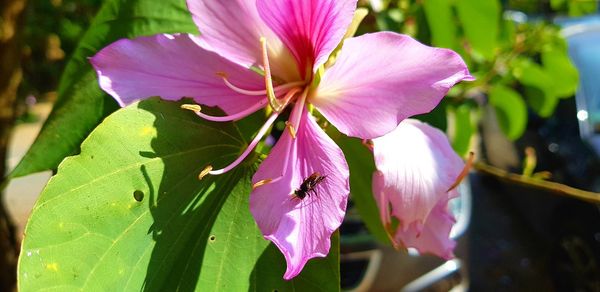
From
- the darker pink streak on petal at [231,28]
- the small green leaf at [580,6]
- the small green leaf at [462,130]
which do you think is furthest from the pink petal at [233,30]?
the small green leaf at [580,6]

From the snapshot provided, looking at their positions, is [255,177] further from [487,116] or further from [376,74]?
[487,116]

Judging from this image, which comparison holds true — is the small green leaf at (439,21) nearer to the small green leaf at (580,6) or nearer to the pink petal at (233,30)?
the pink petal at (233,30)

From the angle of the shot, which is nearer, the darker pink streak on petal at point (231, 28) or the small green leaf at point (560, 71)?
the darker pink streak on petal at point (231, 28)

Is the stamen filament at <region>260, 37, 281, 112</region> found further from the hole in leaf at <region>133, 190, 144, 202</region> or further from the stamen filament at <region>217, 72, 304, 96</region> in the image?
the hole in leaf at <region>133, 190, 144, 202</region>

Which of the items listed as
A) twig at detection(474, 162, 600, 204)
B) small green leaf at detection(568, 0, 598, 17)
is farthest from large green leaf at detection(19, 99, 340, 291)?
small green leaf at detection(568, 0, 598, 17)

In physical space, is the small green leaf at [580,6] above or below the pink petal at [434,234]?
below

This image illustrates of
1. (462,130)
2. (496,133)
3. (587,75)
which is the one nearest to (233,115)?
(462,130)

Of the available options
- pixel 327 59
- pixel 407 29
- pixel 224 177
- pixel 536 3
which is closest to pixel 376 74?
pixel 327 59
